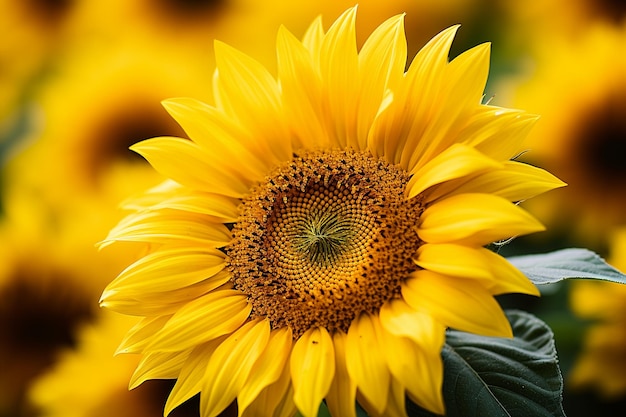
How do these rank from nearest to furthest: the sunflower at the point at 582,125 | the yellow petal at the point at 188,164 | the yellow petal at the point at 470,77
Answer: the yellow petal at the point at 470,77 < the yellow petal at the point at 188,164 < the sunflower at the point at 582,125

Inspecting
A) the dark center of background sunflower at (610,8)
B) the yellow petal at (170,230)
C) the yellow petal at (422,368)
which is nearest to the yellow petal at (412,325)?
the yellow petal at (422,368)

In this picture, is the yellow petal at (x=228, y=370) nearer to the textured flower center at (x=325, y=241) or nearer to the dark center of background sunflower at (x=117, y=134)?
the textured flower center at (x=325, y=241)

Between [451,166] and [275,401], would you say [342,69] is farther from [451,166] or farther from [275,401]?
[275,401]

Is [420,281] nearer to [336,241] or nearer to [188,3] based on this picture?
[336,241]

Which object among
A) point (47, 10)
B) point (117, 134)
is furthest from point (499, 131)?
point (47, 10)

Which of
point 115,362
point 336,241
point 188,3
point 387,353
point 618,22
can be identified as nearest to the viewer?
point 387,353

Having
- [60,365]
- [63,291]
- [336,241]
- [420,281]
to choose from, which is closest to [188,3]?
[63,291]
